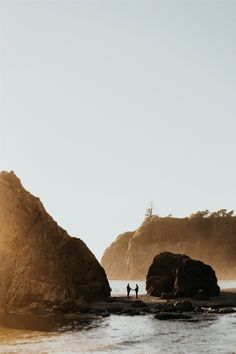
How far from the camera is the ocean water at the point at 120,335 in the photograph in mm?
36438

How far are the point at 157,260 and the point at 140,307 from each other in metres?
23.2

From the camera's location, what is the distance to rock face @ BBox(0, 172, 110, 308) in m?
68.1

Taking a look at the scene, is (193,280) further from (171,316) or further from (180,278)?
(171,316)

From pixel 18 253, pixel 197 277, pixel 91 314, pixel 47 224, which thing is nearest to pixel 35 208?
pixel 47 224

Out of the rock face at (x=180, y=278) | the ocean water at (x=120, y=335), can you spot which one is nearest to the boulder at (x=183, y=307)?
the ocean water at (x=120, y=335)

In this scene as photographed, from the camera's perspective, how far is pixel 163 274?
283 ft

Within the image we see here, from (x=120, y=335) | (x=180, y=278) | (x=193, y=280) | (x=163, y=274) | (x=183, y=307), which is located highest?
(x=163, y=274)

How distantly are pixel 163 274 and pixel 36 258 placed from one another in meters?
25.5

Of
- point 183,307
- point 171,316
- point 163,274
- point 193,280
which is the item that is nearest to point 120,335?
point 171,316

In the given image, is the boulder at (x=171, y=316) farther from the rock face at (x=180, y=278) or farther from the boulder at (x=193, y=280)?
the boulder at (x=193, y=280)

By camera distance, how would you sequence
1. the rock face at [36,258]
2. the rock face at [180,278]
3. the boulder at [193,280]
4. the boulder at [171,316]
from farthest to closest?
the rock face at [180,278] → the boulder at [193,280] → the rock face at [36,258] → the boulder at [171,316]

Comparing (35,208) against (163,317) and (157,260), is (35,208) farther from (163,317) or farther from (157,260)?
(163,317)

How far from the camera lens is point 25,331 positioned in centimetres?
4656

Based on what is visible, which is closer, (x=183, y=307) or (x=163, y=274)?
(x=183, y=307)
